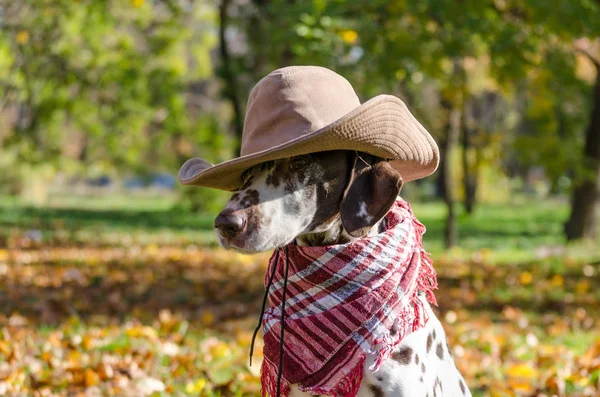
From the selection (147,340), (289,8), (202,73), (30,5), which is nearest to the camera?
(147,340)

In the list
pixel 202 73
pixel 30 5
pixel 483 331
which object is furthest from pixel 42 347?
pixel 202 73

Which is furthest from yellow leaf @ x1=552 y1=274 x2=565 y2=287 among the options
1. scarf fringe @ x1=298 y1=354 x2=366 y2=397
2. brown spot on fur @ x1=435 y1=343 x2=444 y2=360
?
scarf fringe @ x1=298 y1=354 x2=366 y2=397

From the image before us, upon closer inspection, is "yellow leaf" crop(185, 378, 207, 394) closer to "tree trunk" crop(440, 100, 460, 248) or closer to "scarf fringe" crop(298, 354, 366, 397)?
"scarf fringe" crop(298, 354, 366, 397)

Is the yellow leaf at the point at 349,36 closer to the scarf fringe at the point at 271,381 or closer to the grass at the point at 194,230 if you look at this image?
the grass at the point at 194,230

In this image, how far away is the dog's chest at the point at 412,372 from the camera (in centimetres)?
263

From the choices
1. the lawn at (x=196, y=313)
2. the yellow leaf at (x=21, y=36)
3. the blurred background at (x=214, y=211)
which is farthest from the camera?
the yellow leaf at (x=21, y=36)

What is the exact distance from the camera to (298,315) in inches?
111

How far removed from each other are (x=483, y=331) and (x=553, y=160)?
391 centimetres

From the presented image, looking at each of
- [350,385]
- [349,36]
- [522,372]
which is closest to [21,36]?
[349,36]

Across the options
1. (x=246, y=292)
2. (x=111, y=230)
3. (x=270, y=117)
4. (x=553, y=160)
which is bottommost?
(x=111, y=230)

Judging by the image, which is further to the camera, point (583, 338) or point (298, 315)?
point (583, 338)

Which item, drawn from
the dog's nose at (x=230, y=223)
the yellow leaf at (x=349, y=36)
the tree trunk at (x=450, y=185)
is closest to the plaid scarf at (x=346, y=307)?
the dog's nose at (x=230, y=223)

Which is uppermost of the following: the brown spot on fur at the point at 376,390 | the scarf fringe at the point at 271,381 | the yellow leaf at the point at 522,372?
the brown spot on fur at the point at 376,390

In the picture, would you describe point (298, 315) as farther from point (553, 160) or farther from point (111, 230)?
point (111, 230)
